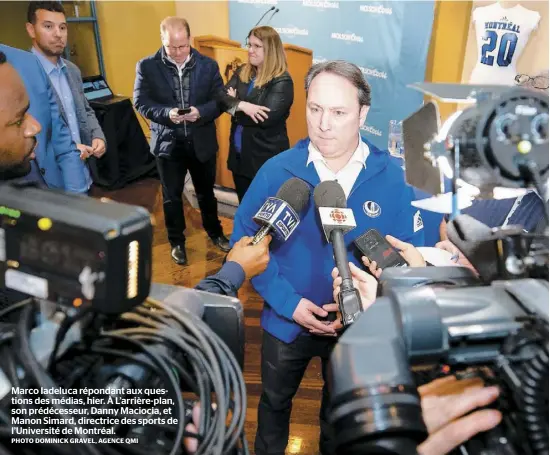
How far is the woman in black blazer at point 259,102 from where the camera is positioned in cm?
299

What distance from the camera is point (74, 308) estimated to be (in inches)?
23.9

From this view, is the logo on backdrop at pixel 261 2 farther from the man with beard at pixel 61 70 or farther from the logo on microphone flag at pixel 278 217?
→ the logo on microphone flag at pixel 278 217

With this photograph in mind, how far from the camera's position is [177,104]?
10.0 ft

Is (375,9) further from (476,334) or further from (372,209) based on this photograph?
(476,334)

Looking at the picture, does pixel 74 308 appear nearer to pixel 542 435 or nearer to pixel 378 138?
pixel 542 435

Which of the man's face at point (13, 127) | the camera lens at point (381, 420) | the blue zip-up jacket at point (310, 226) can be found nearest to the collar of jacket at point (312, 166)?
the blue zip-up jacket at point (310, 226)

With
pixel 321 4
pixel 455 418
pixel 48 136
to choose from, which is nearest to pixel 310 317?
pixel 455 418

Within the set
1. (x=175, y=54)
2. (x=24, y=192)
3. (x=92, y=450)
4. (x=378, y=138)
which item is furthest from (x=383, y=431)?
(x=378, y=138)

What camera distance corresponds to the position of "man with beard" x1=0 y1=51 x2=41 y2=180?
1166 millimetres

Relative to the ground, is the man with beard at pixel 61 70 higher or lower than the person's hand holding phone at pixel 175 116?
higher

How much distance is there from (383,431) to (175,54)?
2.78 meters

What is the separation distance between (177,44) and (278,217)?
204 centimetres

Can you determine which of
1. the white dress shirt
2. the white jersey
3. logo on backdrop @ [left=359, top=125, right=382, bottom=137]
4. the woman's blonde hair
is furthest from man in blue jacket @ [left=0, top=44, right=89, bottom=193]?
the white jersey

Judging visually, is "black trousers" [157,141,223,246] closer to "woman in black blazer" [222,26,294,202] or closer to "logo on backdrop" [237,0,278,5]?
"woman in black blazer" [222,26,294,202]
